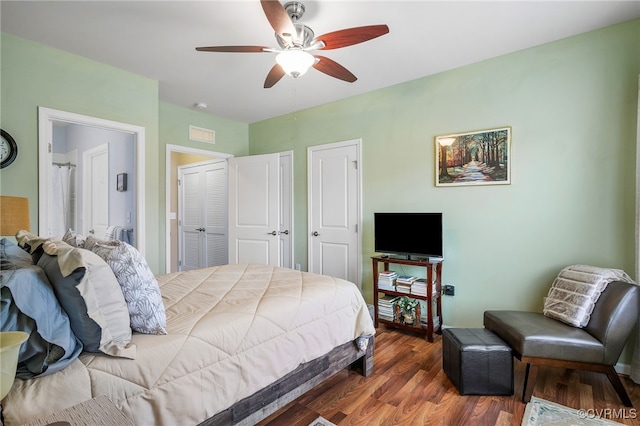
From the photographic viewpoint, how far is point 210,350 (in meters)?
1.38

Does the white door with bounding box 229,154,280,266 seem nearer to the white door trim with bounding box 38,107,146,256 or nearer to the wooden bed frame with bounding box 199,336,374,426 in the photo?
the white door trim with bounding box 38,107,146,256

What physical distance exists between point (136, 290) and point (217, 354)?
0.44m

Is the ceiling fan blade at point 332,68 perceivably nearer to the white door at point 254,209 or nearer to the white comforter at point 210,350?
the white comforter at point 210,350

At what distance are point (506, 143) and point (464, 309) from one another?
1.61 metres

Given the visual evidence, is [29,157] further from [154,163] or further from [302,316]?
[302,316]

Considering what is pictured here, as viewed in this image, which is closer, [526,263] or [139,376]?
[139,376]

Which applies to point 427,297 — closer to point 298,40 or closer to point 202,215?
point 298,40

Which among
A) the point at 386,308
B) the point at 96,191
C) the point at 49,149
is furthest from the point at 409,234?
the point at 96,191

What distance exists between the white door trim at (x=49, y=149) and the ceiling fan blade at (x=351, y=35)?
2.26 metres

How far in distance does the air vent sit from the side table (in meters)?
3.91

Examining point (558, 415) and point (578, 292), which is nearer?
point (558, 415)

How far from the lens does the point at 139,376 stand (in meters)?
1.18

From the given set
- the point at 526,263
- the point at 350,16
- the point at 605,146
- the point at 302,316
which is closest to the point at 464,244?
the point at 526,263

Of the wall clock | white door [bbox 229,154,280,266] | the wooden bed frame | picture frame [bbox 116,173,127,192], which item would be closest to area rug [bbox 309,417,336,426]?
the wooden bed frame
